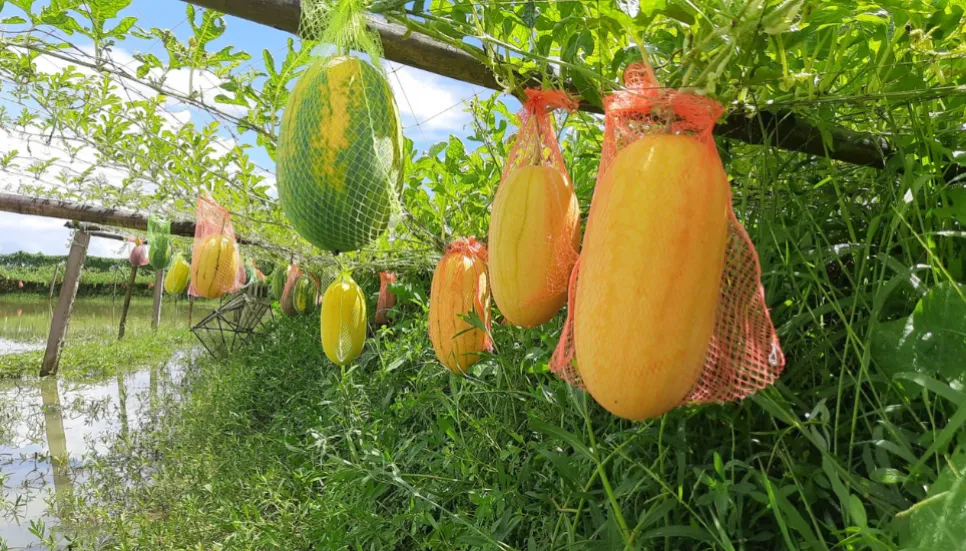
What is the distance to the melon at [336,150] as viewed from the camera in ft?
3.79

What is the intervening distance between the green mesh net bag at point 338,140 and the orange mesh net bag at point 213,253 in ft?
9.40

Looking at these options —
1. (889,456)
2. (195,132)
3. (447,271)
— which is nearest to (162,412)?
(195,132)

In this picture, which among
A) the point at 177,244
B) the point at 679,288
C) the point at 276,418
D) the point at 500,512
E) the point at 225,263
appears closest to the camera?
the point at 679,288

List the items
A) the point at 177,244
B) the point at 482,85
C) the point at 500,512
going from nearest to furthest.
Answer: the point at 482,85
the point at 500,512
the point at 177,244

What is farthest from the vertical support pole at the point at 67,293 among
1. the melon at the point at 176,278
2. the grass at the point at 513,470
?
the grass at the point at 513,470

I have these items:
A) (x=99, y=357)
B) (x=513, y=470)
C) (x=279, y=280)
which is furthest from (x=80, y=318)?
(x=513, y=470)

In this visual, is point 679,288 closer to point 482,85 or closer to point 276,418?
point 482,85

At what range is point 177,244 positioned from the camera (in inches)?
358

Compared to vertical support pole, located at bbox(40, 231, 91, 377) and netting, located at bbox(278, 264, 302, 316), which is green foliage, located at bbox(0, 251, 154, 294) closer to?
vertical support pole, located at bbox(40, 231, 91, 377)

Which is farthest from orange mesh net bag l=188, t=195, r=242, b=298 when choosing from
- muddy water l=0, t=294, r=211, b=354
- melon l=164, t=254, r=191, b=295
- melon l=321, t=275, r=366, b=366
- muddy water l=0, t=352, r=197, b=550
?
muddy water l=0, t=294, r=211, b=354

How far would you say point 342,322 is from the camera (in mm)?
3045

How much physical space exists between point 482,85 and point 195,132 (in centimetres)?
229

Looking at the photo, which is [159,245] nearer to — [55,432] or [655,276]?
[55,432]

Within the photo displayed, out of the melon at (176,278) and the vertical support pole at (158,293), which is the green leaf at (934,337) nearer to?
the melon at (176,278)
